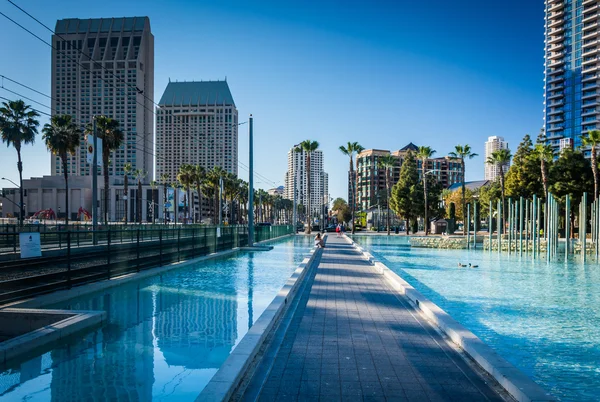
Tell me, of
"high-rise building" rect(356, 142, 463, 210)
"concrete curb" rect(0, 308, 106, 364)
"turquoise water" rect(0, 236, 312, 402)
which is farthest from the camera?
"high-rise building" rect(356, 142, 463, 210)

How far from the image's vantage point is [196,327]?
934 centimetres

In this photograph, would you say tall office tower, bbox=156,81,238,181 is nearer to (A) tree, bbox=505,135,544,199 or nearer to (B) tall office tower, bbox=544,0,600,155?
(A) tree, bbox=505,135,544,199

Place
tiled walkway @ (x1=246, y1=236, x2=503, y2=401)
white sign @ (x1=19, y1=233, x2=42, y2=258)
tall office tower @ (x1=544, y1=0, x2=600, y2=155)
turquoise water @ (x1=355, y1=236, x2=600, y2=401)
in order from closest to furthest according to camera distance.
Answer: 1. tiled walkway @ (x1=246, y1=236, x2=503, y2=401)
2. turquoise water @ (x1=355, y1=236, x2=600, y2=401)
3. white sign @ (x1=19, y1=233, x2=42, y2=258)
4. tall office tower @ (x1=544, y1=0, x2=600, y2=155)

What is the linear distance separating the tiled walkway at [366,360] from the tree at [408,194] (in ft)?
222

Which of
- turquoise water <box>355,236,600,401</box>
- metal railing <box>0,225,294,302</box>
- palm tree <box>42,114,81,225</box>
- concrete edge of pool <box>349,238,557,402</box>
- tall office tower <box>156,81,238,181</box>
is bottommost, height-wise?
turquoise water <box>355,236,600,401</box>

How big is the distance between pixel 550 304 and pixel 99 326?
37.7 feet

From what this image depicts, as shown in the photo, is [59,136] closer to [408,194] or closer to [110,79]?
[408,194]

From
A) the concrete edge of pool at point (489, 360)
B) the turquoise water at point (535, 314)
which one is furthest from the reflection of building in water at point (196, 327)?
the turquoise water at point (535, 314)

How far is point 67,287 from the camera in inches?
498

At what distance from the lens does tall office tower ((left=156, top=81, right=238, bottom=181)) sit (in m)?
104

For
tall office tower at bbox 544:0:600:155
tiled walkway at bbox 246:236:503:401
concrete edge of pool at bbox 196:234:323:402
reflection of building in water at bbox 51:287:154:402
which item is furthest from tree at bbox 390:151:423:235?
reflection of building in water at bbox 51:287:154:402

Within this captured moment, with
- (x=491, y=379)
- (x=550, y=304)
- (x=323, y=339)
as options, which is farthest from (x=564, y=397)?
(x=550, y=304)

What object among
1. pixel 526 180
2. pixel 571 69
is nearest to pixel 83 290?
pixel 526 180

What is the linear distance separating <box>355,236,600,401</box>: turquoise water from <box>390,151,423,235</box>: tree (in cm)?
5376
